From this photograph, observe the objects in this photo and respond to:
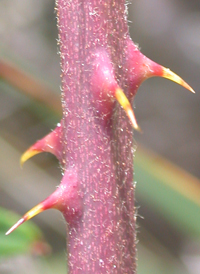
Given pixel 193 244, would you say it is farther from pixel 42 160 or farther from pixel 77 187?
pixel 77 187

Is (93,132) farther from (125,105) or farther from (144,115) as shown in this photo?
(144,115)

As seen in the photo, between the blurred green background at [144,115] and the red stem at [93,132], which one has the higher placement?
the red stem at [93,132]

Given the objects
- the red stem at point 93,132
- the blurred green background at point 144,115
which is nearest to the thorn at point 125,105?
the red stem at point 93,132

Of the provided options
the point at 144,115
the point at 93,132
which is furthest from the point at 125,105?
the point at 144,115

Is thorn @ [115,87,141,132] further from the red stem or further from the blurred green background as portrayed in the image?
the blurred green background

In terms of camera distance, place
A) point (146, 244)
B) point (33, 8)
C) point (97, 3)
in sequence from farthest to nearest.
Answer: point (33, 8)
point (146, 244)
point (97, 3)

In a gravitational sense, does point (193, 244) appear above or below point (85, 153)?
below

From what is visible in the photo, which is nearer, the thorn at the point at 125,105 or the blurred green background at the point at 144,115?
the thorn at the point at 125,105

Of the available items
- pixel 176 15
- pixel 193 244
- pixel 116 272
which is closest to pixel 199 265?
pixel 193 244

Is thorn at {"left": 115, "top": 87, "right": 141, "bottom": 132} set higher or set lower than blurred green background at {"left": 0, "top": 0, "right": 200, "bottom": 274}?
higher

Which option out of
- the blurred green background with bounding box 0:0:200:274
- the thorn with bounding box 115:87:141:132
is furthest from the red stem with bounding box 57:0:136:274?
the blurred green background with bounding box 0:0:200:274

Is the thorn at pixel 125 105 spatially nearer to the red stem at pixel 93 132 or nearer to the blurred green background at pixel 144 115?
the red stem at pixel 93 132
